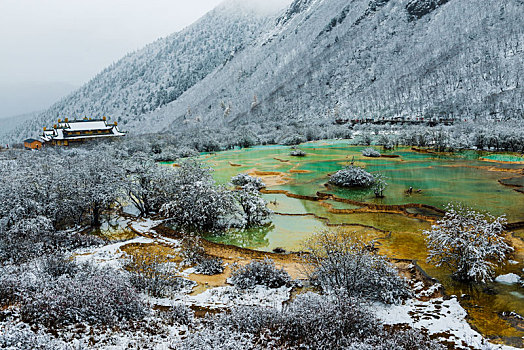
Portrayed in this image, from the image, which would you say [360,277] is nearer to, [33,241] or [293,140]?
[33,241]

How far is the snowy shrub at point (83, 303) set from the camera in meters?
7.31

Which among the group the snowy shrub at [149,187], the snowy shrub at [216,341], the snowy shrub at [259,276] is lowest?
the snowy shrub at [259,276]

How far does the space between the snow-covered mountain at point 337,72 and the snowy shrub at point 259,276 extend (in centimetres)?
6419

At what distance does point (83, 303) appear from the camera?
7.66 metres

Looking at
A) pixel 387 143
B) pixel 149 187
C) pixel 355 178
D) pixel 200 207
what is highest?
pixel 387 143

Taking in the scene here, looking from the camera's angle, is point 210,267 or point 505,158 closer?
point 210,267

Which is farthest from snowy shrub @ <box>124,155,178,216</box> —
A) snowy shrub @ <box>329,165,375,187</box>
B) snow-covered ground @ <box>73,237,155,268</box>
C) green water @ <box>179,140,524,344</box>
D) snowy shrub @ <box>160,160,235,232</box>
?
snowy shrub @ <box>329,165,375,187</box>

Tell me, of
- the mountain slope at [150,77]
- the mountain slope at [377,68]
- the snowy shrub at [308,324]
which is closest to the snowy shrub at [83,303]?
the snowy shrub at [308,324]

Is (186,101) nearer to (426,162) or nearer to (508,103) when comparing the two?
(508,103)

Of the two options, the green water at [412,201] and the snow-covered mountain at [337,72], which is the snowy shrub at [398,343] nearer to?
the green water at [412,201]

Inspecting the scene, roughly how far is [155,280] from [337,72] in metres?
103

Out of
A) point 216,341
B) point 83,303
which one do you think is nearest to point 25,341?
point 83,303

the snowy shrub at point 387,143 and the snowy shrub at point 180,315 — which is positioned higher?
the snowy shrub at point 387,143

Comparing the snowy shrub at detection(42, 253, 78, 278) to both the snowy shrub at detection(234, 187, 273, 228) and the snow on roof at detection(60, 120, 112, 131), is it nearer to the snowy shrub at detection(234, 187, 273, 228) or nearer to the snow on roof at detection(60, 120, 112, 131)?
the snowy shrub at detection(234, 187, 273, 228)
